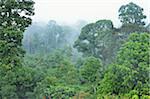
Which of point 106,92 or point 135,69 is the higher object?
point 135,69

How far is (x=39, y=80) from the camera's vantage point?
2572cm

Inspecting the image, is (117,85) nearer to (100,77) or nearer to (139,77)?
(139,77)

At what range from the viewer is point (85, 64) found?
2278 cm

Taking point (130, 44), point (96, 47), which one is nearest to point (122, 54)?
point (130, 44)

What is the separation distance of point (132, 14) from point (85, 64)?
33.9 feet

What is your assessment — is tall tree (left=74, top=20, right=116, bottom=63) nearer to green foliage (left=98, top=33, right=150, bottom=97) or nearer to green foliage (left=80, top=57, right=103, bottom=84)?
green foliage (left=80, top=57, right=103, bottom=84)

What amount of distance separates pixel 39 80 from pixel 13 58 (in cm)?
1334

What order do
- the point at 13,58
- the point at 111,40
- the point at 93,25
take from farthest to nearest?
the point at 93,25
the point at 111,40
the point at 13,58

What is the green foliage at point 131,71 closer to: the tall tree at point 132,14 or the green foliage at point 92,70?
the green foliage at point 92,70

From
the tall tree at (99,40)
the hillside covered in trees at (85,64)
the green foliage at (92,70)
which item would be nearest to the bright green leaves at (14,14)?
the hillside covered in trees at (85,64)

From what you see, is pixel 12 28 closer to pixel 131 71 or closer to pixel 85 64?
pixel 131 71

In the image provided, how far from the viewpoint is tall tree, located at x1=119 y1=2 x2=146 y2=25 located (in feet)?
102

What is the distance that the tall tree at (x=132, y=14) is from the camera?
31078mm

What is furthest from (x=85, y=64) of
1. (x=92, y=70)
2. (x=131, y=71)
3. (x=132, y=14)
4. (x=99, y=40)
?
(x=99, y=40)
